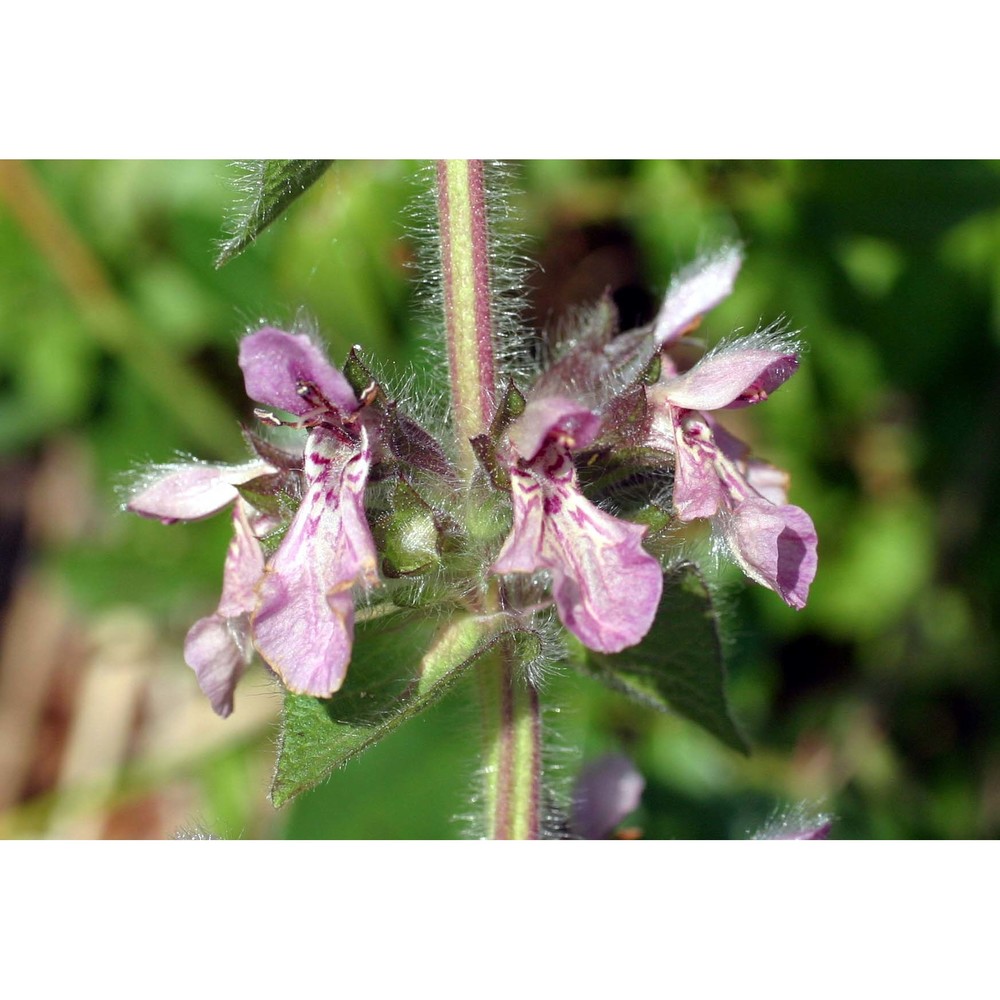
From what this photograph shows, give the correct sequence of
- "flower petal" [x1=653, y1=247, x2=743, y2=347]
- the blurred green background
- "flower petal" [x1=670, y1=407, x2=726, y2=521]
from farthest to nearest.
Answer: the blurred green background → "flower petal" [x1=653, y1=247, x2=743, y2=347] → "flower petal" [x1=670, y1=407, x2=726, y2=521]

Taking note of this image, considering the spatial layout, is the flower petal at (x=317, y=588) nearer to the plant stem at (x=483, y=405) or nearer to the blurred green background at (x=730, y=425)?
the plant stem at (x=483, y=405)

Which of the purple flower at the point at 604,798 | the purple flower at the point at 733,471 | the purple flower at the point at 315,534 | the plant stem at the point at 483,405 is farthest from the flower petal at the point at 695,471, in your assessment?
the purple flower at the point at 604,798

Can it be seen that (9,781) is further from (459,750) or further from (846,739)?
(846,739)

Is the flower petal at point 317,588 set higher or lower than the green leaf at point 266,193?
lower

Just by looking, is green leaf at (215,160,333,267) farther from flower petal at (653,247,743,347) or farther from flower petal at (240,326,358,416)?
flower petal at (653,247,743,347)

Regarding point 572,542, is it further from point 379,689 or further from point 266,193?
point 266,193

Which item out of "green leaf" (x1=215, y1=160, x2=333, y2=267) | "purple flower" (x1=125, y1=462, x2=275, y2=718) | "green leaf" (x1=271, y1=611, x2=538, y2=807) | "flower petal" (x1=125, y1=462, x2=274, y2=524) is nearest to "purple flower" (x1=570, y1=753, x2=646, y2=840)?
"green leaf" (x1=271, y1=611, x2=538, y2=807)
